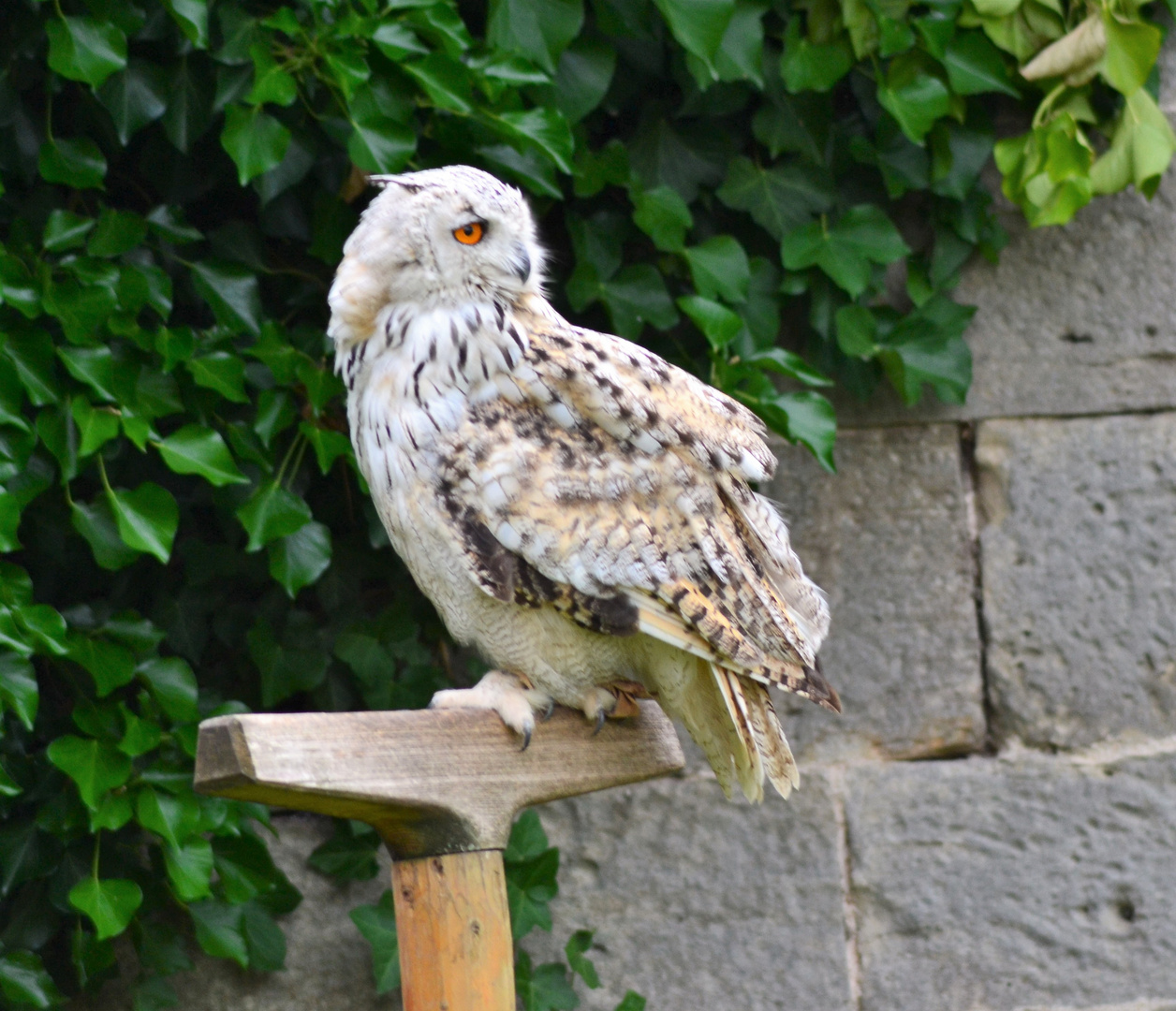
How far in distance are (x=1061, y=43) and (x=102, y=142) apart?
1.56 metres

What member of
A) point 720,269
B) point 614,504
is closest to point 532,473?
point 614,504

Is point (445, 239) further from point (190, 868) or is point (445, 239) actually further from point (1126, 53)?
point (1126, 53)

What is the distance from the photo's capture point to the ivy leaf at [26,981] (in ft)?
5.79

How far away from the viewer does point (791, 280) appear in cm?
215

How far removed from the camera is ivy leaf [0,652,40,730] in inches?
64.3

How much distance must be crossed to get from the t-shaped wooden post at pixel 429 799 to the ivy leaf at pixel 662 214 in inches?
36.8

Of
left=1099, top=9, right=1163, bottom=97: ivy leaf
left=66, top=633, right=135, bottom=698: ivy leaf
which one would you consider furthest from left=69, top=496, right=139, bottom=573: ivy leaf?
left=1099, top=9, right=1163, bottom=97: ivy leaf

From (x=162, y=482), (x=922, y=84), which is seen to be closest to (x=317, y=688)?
(x=162, y=482)

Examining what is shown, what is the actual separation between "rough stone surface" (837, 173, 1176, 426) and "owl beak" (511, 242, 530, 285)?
992 millimetres

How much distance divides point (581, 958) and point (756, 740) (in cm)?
77

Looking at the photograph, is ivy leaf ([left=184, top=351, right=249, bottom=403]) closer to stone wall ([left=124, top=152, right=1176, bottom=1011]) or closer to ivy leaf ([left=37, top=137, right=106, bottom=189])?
ivy leaf ([left=37, top=137, right=106, bottom=189])

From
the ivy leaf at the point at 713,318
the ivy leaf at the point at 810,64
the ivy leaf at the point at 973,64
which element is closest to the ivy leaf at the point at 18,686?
the ivy leaf at the point at 713,318

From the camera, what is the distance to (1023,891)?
2.19 m

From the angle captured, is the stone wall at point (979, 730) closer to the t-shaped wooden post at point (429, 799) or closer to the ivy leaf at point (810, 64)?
the ivy leaf at point (810, 64)
